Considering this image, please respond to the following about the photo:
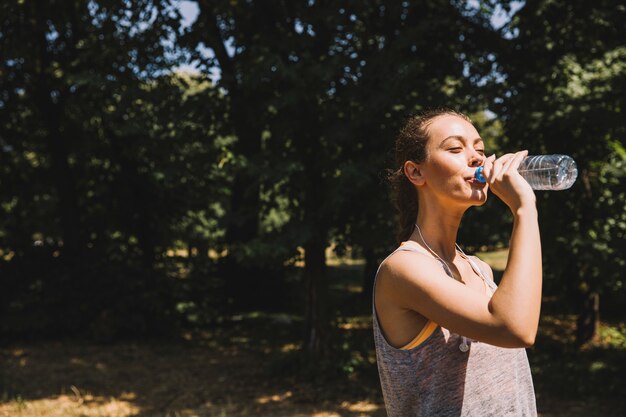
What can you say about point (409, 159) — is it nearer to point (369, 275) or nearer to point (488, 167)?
point (488, 167)

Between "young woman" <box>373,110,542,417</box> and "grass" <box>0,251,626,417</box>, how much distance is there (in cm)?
547

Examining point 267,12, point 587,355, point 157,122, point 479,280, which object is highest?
point 267,12

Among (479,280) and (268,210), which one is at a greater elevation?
(268,210)

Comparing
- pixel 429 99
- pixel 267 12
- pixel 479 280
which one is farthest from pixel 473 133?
pixel 267 12

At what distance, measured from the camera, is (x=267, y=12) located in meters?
7.66

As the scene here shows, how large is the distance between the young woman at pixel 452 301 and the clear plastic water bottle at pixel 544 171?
0.26ft

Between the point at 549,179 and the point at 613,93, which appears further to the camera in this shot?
the point at 613,93

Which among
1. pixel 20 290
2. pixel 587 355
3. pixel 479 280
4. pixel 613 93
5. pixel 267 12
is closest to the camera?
pixel 479 280

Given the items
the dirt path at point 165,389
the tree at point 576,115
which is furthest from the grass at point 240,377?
the tree at point 576,115

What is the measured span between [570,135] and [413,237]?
6920mm

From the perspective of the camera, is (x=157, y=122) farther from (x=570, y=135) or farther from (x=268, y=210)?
(x=570, y=135)

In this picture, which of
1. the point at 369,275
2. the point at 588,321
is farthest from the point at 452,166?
the point at 369,275

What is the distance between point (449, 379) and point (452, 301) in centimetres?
26

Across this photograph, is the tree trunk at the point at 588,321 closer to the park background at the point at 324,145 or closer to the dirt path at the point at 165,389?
the park background at the point at 324,145
